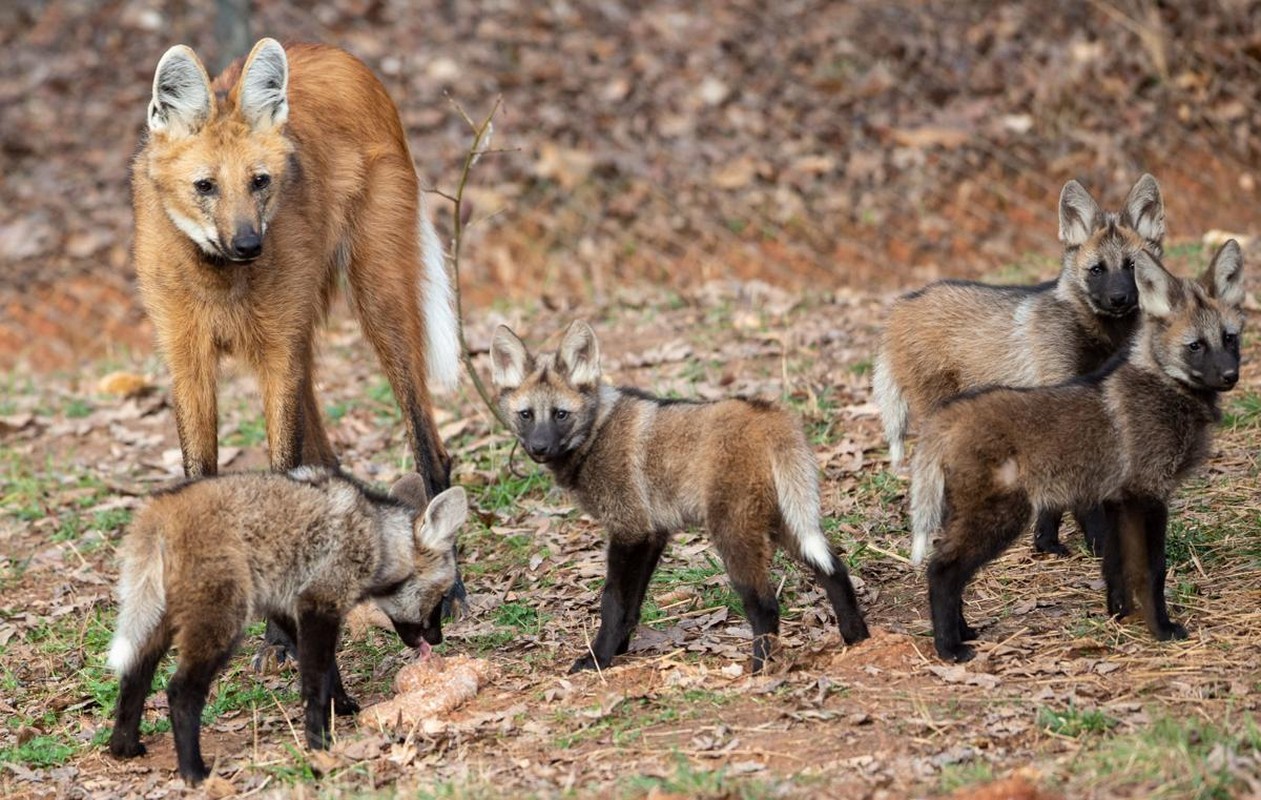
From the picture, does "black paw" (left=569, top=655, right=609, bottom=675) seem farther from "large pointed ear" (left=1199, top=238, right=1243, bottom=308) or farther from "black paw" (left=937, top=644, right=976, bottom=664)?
"large pointed ear" (left=1199, top=238, right=1243, bottom=308)

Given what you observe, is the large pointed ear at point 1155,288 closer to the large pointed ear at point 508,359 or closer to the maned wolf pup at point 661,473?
the maned wolf pup at point 661,473

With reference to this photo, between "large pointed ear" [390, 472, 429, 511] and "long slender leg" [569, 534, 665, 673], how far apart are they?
2.26 feet

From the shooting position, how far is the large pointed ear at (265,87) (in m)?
4.94

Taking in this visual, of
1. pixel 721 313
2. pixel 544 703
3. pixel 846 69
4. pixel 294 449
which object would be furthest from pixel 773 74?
pixel 544 703

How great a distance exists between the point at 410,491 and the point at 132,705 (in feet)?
3.58

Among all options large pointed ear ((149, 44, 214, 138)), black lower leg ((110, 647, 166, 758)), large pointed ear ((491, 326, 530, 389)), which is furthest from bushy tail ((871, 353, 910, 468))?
black lower leg ((110, 647, 166, 758))

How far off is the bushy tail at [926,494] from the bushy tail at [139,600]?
89.1 inches

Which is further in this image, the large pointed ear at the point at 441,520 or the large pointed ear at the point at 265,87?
the large pointed ear at the point at 265,87

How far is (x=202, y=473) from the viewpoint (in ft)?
16.8

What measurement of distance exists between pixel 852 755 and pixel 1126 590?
4.12 feet

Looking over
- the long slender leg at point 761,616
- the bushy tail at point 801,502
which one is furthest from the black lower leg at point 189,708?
the bushy tail at point 801,502

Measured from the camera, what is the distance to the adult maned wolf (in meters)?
4.84

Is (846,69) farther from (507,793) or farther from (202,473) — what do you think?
(507,793)

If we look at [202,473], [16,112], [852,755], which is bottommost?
[852,755]
